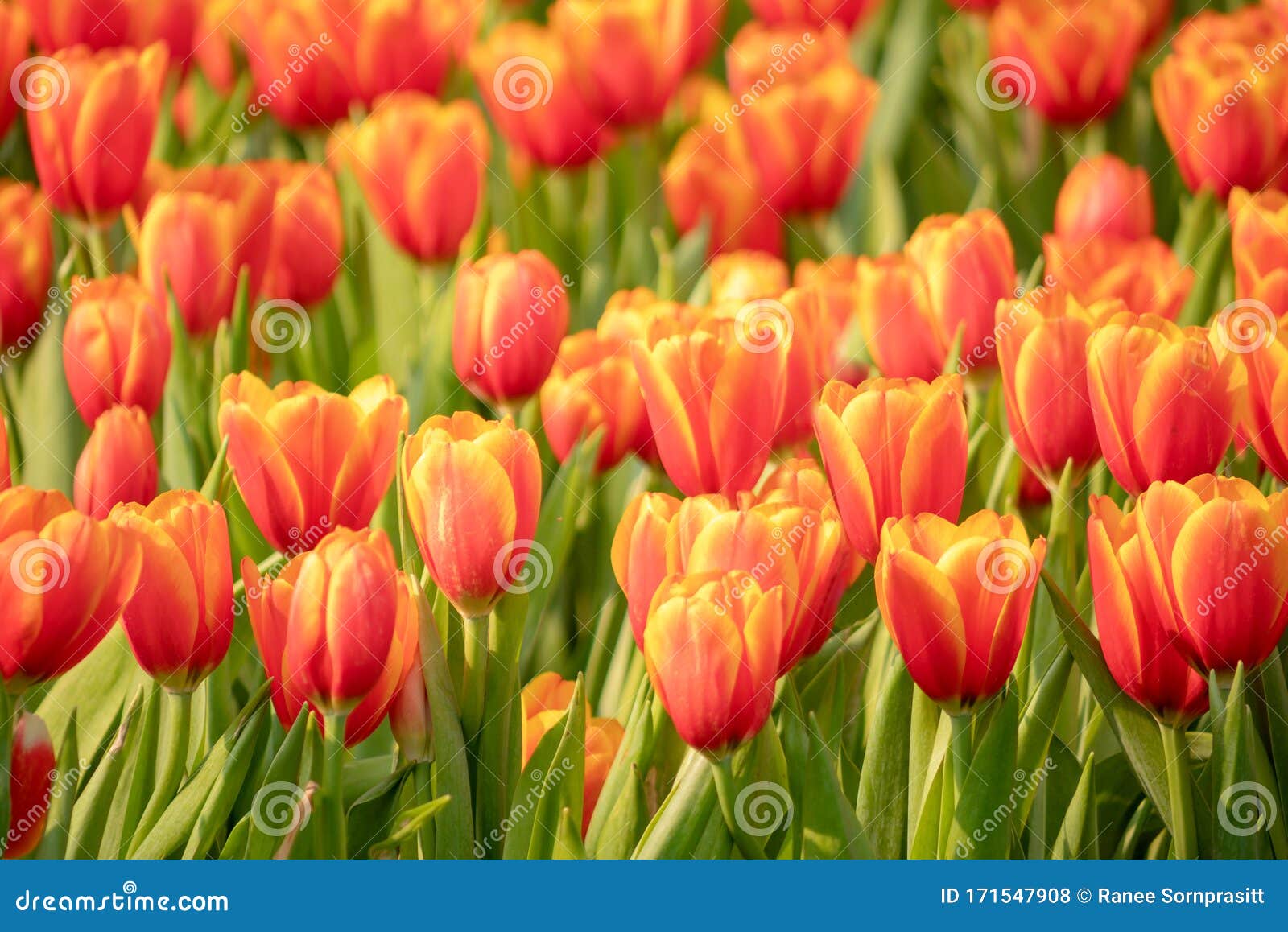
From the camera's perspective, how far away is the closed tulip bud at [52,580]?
712 mm

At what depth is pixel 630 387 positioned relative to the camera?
0.91 m

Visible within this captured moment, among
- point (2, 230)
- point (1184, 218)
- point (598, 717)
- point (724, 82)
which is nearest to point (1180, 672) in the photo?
point (598, 717)

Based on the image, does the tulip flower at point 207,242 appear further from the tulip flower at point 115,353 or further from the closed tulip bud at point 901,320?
the closed tulip bud at point 901,320

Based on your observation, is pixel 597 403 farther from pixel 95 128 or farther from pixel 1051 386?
pixel 95 128

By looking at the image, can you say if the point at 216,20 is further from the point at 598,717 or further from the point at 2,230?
the point at 598,717

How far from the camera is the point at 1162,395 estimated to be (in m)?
0.75

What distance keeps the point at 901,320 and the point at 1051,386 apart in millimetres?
166

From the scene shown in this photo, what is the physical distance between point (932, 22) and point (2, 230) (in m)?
0.96

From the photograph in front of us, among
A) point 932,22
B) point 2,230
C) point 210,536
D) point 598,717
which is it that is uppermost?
point 932,22

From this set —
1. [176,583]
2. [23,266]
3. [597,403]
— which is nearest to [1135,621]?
[597,403]

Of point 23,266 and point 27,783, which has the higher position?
point 23,266

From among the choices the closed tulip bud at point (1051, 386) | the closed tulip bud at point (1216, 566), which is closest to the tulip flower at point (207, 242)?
the closed tulip bud at point (1051, 386)

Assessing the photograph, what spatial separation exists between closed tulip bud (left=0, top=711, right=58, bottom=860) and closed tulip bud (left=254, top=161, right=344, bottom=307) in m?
0.41

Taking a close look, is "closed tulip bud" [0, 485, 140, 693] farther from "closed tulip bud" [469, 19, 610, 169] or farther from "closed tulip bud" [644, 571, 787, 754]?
"closed tulip bud" [469, 19, 610, 169]
